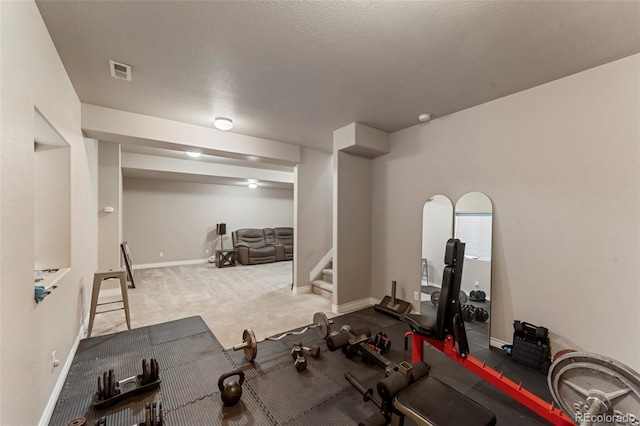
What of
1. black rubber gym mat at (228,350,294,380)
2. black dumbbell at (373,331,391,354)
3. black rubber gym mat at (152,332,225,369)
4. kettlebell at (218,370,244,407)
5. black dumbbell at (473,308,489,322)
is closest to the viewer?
kettlebell at (218,370,244,407)

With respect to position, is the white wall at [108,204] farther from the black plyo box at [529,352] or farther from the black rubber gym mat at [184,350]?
the black plyo box at [529,352]

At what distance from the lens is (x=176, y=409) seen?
70.6 inches

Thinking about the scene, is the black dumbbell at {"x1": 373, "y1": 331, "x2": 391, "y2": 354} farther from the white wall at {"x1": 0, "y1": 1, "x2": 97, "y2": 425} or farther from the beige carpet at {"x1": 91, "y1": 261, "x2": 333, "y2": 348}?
the white wall at {"x1": 0, "y1": 1, "x2": 97, "y2": 425}

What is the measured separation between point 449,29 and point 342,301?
3265 mm

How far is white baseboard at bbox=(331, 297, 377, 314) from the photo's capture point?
363 cm

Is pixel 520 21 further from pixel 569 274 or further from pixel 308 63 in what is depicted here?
pixel 569 274

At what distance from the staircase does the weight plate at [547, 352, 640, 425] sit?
10.0ft

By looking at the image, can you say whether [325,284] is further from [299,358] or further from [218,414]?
[218,414]

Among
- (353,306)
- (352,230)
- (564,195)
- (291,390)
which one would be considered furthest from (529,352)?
(352,230)

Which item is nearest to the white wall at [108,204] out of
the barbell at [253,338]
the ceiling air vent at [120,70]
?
the ceiling air vent at [120,70]

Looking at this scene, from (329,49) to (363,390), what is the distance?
2.57m

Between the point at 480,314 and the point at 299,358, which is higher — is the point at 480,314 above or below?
above

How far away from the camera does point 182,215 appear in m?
6.96

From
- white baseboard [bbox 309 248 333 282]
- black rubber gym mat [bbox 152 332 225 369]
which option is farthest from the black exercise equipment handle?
white baseboard [bbox 309 248 333 282]
